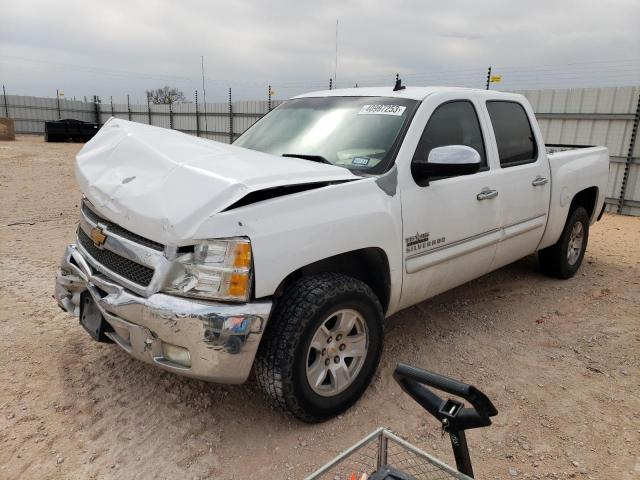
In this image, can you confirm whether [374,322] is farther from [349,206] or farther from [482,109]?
[482,109]

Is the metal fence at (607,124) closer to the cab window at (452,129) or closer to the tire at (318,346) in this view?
the cab window at (452,129)

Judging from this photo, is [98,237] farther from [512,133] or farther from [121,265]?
[512,133]

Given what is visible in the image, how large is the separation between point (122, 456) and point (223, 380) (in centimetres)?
64

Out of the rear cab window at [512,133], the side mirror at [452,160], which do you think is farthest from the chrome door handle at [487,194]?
the side mirror at [452,160]

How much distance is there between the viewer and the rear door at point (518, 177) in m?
3.79

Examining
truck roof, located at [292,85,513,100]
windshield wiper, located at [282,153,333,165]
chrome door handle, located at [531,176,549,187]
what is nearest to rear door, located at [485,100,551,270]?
chrome door handle, located at [531,176,549,187]

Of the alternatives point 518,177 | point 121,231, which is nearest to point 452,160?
point 518,177

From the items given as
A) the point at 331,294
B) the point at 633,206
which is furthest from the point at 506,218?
the point at 633,206

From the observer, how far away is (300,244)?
7.88ft

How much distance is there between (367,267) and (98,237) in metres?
1.54

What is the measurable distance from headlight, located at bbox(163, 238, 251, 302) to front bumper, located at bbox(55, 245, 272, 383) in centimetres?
5

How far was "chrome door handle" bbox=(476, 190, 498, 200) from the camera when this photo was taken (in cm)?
346

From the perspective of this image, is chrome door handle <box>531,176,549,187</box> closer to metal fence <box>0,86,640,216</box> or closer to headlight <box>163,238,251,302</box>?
headlight <box>163,238,251,302</box>

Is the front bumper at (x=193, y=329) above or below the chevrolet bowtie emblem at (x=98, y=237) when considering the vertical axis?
below
